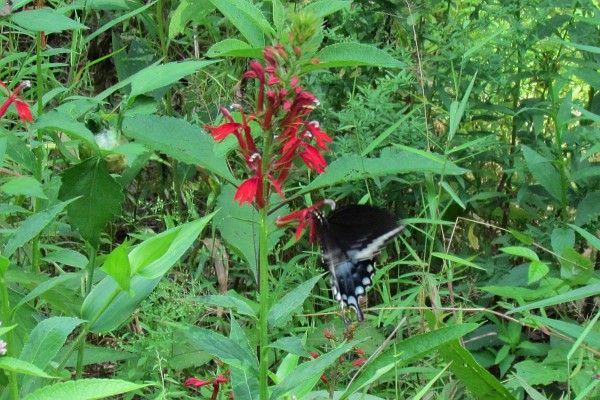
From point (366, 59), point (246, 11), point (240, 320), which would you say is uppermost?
point (246, 11)

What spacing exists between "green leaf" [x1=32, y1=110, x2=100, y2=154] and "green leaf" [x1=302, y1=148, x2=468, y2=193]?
509 mm

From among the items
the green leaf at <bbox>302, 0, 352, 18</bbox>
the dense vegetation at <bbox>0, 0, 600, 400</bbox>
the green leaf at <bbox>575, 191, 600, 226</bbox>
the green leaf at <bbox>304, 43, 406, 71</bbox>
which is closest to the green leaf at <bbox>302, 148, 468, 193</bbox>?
the dense vegetation at <bbox>0, 0, 600, 400</bbox>

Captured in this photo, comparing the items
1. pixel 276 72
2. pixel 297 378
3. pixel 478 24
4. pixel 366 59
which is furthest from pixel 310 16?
pixel 478 24

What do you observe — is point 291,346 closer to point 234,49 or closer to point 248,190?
point 248,190

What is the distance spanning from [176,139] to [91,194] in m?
0.25

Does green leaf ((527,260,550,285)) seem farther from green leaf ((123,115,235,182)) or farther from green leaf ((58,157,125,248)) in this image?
green leaf ((58,157,125,248))

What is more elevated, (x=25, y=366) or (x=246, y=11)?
(x=246, y=11)

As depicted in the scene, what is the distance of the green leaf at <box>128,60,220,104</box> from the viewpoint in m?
1.84

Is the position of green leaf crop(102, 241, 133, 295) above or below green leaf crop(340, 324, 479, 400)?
above

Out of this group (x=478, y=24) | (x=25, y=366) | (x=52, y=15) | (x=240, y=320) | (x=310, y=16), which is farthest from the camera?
(x=478, y=24)

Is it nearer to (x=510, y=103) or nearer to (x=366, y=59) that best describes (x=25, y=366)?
(x=366, y=59)

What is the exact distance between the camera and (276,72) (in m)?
1.53

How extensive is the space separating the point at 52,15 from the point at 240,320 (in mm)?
1193

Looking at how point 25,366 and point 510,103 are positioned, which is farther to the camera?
point 510,103
